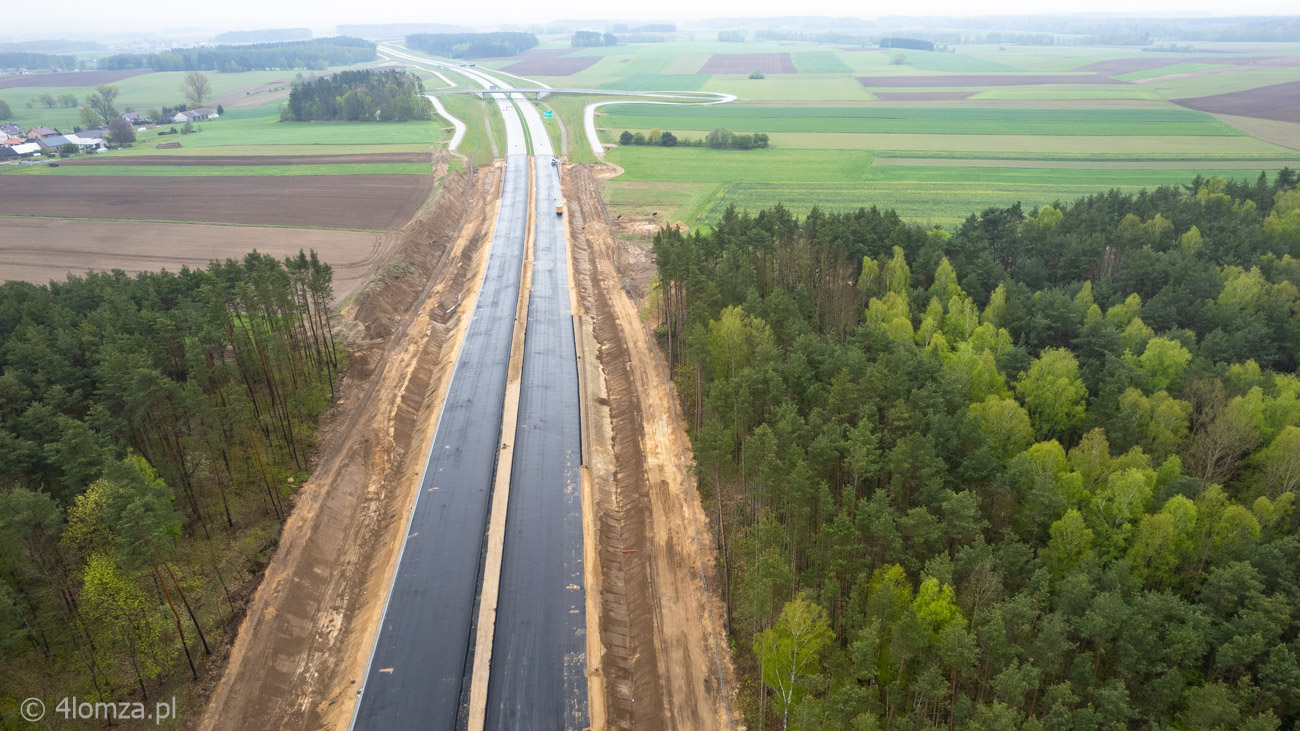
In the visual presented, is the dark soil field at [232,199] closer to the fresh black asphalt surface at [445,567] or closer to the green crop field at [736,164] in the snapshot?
the green crop field at [736,164]

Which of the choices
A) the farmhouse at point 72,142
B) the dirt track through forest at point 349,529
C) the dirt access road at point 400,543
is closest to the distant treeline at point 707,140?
the dirt track through forest at point 349,529

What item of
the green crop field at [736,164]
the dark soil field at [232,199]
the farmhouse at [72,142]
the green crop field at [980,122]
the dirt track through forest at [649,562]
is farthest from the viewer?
the farmhouse at [72,142]

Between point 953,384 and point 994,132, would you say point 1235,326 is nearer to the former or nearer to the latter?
point 953,384

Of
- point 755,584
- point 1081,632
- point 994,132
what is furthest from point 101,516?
point 994,132

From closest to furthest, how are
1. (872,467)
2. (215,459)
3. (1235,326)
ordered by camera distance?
(872,467) → (215,459) → (1235,326)

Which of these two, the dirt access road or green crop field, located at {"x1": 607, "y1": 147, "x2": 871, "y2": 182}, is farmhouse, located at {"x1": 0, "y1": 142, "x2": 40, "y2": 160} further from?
the dirt access road

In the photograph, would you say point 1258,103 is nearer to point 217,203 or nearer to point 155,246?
point 217,203

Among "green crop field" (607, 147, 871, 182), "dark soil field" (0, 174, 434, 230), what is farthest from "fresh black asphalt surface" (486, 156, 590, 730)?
"green crop field" (607, 147, 871, 182)
